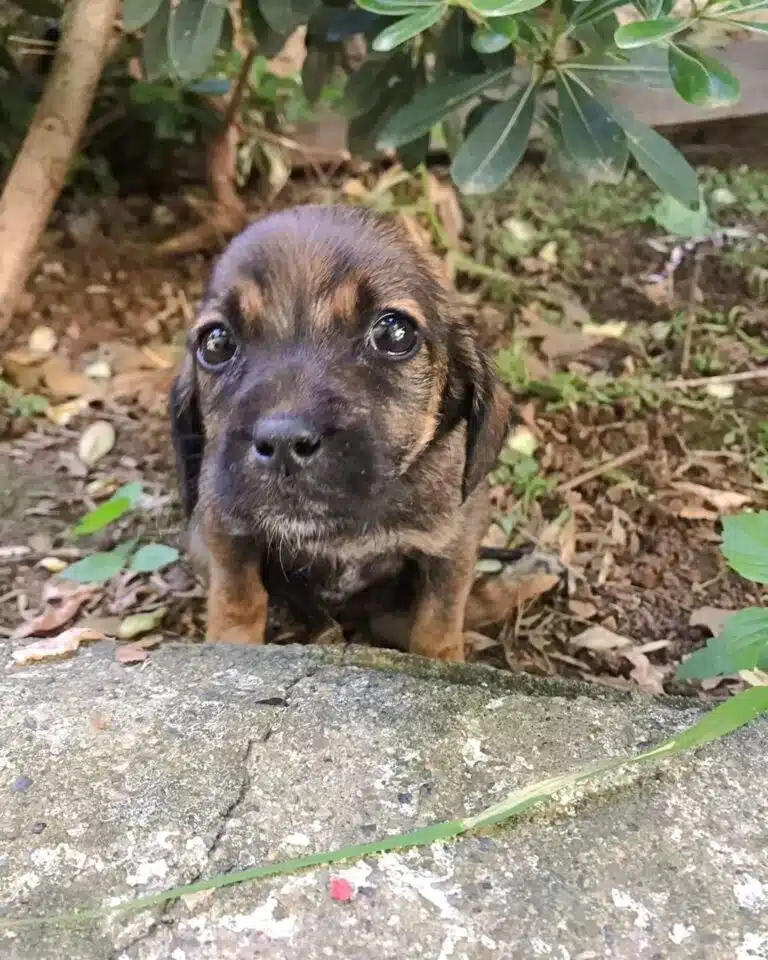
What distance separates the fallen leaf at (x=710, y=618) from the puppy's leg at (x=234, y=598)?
1466 millimetres

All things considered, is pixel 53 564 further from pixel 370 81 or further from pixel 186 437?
pixel 370 81

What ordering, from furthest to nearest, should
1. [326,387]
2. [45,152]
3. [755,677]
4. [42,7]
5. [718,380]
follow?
[718,380] < [42,7] < [45,152] < [755,677] < [326,387]

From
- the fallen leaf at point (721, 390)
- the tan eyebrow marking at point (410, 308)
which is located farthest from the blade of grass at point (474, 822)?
the fallen leaf at point (721, 390)

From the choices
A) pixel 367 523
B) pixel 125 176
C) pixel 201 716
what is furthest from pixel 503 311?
pixel 201 716

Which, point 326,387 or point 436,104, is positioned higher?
point 436,104

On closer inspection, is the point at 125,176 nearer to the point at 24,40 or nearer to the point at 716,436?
the point at 24,40

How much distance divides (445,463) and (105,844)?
155cm

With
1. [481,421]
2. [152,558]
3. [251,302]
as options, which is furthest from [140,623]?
[481,421]

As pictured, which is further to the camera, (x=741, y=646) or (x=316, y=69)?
(x=316, y=69)

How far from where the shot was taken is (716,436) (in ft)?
13.1

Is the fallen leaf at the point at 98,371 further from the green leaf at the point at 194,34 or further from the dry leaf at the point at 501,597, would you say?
the dry leaf at the point at 501,597

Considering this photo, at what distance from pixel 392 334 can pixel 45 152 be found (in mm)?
1834

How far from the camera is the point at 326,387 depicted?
2348mm

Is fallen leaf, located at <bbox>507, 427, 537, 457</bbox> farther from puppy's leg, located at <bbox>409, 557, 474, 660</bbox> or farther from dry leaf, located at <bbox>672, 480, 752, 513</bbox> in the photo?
puppy's leg, located at <bbox>409, 557, 474, 660</bbox>
